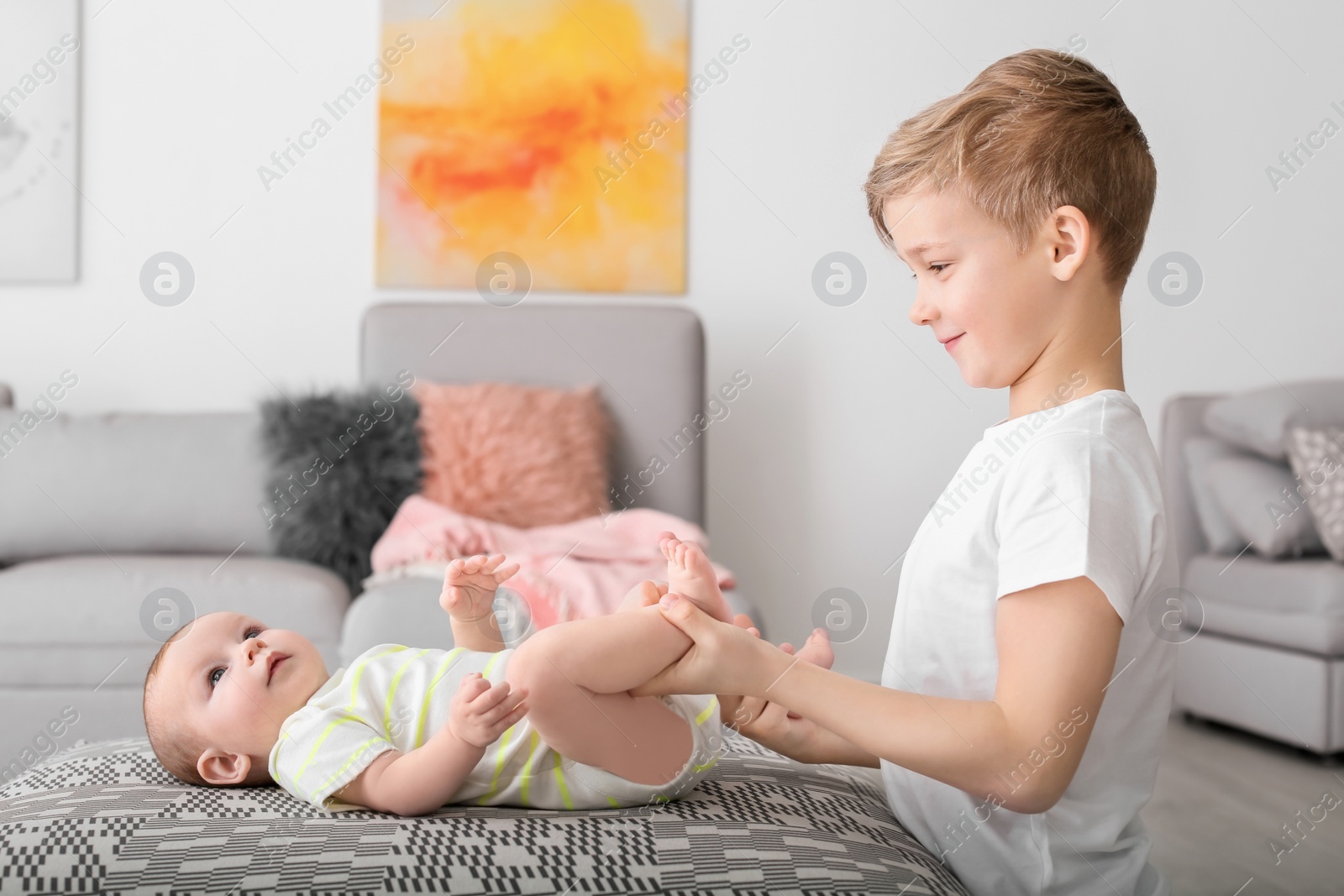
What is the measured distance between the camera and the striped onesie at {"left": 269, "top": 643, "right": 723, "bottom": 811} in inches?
34.7

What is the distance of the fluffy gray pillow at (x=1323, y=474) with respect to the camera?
8.04ft

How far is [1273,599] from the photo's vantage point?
8.18 ft

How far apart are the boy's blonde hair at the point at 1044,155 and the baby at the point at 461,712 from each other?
0.38 metres

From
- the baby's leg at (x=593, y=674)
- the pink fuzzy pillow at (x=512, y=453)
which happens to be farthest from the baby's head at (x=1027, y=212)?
the pink fuzzy pillow at (x=512, y=453)

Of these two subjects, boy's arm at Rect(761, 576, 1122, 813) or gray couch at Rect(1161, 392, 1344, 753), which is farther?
gray couch at Rect(1161, 392, 1344, 753)

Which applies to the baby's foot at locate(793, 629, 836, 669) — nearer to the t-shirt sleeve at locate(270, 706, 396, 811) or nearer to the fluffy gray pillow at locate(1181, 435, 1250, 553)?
the t-shirt sleeve at locate(270, 706, 396, 811)

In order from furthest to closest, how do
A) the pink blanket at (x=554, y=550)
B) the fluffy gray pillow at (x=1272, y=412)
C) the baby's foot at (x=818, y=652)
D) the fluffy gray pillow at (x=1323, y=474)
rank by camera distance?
the fluffy gray pillow at (x=1272, y=412) < the fluffy gray pillow at (x=1323, y=474) < the pink blanket at (x=554, y=550) < the baby's foot at (x=818, y=652)

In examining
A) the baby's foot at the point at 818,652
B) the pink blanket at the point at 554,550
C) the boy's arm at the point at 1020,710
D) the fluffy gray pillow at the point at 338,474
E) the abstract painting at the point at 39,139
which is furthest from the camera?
the abstract painting at the point at 39,139

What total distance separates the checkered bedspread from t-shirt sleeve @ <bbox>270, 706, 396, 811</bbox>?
22 mm

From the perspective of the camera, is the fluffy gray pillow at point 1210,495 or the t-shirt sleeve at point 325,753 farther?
the fluffy gray pillow at point 1210,495

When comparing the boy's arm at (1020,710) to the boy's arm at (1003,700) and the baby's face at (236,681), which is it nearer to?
the boy's arm at (1003,700)

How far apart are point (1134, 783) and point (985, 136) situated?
53cm

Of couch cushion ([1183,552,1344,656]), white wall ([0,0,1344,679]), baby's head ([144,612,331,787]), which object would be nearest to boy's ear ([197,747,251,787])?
baby's head ([144,612,331,787])

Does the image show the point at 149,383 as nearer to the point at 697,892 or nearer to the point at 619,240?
the point at 619,240
